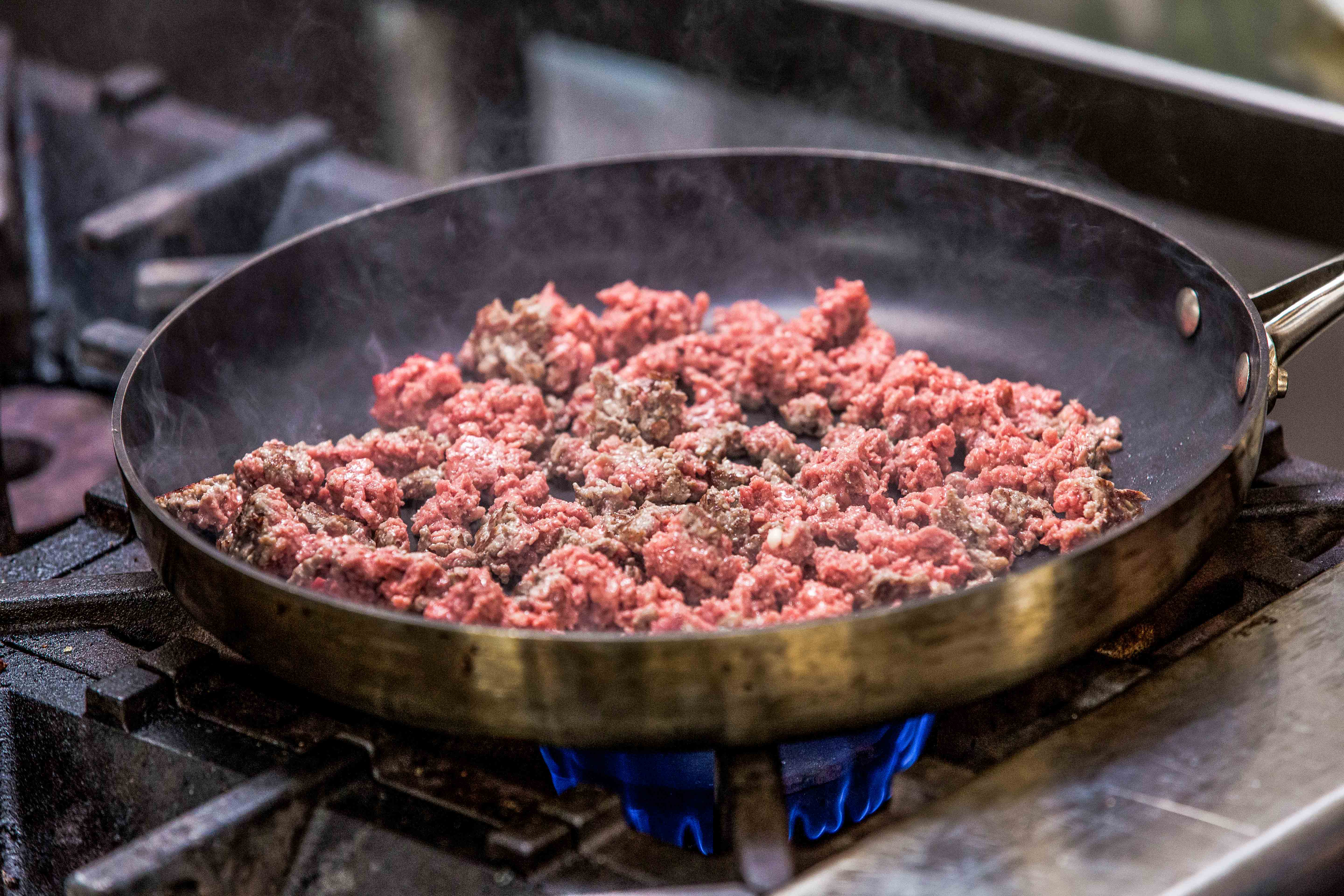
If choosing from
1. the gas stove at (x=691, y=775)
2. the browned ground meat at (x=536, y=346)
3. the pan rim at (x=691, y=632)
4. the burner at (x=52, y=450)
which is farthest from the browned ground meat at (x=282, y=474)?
the burner at (x=52, y=450)

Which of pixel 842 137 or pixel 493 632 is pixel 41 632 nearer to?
pixel 493 632

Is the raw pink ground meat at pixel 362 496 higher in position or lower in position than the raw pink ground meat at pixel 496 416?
lower

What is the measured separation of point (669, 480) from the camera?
2.00 m

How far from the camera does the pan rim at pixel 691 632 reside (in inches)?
53.2

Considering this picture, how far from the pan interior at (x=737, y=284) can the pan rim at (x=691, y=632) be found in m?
0.02

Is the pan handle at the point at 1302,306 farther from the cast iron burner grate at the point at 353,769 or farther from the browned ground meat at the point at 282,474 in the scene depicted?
the browned ground meat at the point at 282,474

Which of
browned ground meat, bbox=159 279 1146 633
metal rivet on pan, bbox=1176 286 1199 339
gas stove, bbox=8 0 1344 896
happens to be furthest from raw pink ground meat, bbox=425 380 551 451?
metal rivet on pan, bbox=1176 286 1199 339

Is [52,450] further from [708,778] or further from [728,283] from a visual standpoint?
[708,778]

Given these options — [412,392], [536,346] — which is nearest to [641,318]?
[536,346]

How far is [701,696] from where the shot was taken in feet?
4.56

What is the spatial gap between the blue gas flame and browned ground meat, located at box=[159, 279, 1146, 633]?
192mm

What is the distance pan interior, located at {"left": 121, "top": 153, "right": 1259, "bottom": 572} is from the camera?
7.13 ft

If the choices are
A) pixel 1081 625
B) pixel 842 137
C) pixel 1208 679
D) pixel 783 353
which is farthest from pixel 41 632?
pixel 842 137

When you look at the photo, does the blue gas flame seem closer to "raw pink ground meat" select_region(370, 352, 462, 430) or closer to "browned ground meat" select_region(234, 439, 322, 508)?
"browned ground meat" select_region(234, 439, 322, 508)
